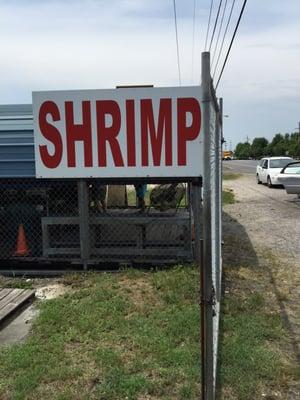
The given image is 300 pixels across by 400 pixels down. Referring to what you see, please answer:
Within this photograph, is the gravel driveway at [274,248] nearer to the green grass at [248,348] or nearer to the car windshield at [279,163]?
the green grass at [248,348]

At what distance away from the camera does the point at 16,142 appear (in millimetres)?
7598

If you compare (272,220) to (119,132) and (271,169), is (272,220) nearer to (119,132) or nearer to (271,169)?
(119,132)

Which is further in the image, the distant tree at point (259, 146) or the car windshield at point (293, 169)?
the distant tree at point (259, 146)

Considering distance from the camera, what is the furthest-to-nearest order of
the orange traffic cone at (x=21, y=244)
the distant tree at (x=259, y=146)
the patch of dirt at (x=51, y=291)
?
the distant tree at (x=259, y=146) < the orange traffic cone at (x=21, y=244) < the patch of dirt at (x=51, y=291)

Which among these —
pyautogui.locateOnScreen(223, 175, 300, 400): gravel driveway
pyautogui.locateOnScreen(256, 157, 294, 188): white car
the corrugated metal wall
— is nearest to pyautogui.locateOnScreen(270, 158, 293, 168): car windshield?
pyautogui.locateOnScreen(256, 157, 294, 188): white car

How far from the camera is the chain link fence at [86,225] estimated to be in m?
7.44

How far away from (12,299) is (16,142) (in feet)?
8.53

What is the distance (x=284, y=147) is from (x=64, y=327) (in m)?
109

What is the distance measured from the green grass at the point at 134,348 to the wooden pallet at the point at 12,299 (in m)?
0.33

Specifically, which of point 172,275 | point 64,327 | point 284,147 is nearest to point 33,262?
point 172,275

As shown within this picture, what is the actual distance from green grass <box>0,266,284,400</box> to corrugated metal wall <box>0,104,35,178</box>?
7.37 ft

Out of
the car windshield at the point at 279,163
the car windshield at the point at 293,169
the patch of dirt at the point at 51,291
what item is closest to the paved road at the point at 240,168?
the car windshield at the point at 279,163

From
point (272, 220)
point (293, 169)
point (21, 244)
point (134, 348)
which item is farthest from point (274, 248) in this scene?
point (293, 169)

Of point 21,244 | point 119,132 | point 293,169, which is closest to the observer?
point 119,132
